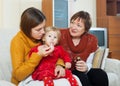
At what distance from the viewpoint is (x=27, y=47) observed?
5.42 ft

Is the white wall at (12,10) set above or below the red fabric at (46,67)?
above

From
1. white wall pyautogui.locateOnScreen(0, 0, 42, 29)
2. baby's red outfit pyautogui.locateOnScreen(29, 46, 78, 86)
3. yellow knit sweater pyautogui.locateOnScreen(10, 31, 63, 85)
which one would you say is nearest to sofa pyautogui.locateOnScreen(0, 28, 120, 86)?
yellow knit sweater pyautogui.locateOnScreen(10, 31, 63, 85)

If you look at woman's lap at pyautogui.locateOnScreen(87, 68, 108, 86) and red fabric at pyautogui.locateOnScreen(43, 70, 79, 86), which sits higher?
red fabric at pyautogui.locateOnScreen(43, 70, 79, 86)

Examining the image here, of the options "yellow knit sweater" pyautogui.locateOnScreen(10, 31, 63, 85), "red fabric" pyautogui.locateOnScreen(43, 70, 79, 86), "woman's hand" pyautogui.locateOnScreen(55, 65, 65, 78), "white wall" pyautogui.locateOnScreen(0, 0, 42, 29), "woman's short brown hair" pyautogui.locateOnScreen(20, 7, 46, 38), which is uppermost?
"white wall" pyautogui.locateOnScreen(0, 0, 42, 29)

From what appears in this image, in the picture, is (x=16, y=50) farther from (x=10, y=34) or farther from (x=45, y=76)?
(x=10, y=34)

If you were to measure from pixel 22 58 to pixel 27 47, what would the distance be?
105 millimetres

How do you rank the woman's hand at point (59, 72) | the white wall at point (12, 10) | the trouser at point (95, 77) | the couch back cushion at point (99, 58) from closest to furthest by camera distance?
the woman's hand at point (59, 72)
the trouser at point (95, 77)
the couch back cushion at point (99, 58)
the white wall at point (12, 10)

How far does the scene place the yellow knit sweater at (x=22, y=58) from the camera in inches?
58.8

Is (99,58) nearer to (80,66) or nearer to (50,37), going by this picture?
(80,66)

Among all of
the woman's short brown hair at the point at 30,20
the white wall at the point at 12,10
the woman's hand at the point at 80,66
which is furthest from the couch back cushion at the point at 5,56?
the white wall at the point at 12,10

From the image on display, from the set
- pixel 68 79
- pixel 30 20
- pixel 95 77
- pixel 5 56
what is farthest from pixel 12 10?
pixel 68 79

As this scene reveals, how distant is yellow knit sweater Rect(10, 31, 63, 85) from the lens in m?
1.49

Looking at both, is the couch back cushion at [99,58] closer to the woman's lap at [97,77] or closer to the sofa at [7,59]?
the sofa at [7,59]

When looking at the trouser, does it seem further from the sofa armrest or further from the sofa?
the sofa armrest
